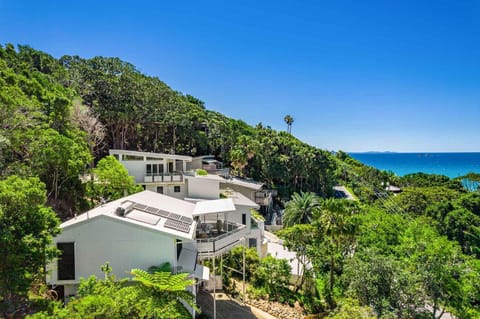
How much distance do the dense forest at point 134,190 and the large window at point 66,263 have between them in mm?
1206

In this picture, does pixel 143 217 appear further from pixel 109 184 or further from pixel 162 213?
pixel 109 184

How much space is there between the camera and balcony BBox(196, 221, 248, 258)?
51.0 ft

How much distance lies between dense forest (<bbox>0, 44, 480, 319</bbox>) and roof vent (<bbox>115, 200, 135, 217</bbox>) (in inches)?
98.6

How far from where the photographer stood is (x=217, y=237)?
51.8ft

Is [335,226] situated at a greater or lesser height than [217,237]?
lesser

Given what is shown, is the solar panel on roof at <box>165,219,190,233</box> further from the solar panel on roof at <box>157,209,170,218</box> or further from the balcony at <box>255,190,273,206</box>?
the balcony at <box>255,190,273,206</box>

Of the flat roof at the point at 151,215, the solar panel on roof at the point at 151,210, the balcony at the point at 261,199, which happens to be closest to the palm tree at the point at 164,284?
the flat roof at the point at 151,215

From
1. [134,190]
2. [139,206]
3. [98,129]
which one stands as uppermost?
[98,129]

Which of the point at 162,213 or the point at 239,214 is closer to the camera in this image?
the point at 162,213

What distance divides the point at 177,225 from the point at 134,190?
1059cm

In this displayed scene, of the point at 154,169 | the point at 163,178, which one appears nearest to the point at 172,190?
the point at 163,178

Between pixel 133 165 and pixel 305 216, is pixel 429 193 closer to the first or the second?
pixel 305 216

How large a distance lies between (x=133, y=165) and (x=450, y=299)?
27625 mm

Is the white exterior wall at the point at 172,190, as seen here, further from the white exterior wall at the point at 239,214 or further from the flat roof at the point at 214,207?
the flat roof at the point at 214,207
